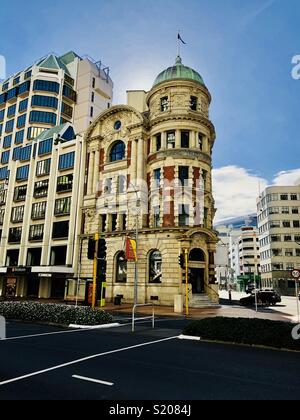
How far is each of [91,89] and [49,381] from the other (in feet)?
208

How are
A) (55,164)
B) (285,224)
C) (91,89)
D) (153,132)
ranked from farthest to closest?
1. (285,224)
2. (91,89)
3. (55,164)
4. (153,132)

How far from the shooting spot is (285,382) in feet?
23.6

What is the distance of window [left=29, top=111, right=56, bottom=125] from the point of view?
56031 mm

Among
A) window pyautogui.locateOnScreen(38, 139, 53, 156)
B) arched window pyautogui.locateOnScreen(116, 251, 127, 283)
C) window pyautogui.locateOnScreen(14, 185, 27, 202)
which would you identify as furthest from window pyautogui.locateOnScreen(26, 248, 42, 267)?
window pyautogui.locateOnScreen(38, 139, 53, 156)

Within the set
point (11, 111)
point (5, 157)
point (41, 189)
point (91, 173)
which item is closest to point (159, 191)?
point (91, 173)

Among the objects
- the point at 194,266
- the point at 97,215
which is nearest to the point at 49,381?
the point at 194,266

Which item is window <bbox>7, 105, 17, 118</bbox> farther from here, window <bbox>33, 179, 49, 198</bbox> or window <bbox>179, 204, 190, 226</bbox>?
window <bbox>179, 204, 190, 226</bbox>

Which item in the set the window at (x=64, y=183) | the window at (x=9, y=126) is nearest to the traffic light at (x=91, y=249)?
the window at (x=64, y=183)

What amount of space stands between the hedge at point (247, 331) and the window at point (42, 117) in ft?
172

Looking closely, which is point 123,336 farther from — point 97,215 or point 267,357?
point 97,215

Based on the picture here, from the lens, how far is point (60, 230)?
39.8m

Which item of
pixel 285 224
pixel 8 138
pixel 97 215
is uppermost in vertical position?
pixel 8 138

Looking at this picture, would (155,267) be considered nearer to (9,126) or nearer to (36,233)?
(36,233)

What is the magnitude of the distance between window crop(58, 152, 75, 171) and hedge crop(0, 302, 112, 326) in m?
24.5
